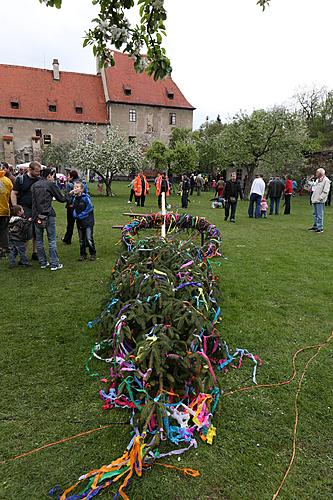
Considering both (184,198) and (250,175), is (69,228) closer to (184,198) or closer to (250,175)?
(184,198)

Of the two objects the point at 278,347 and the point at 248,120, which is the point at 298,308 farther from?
the point at 248,120

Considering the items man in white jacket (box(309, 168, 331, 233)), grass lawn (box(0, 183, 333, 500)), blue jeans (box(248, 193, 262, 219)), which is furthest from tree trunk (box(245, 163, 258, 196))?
grass lawn (box(0, 183, 333, 500))

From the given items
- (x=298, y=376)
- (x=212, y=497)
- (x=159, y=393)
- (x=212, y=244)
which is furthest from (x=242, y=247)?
(x=212, y=497)

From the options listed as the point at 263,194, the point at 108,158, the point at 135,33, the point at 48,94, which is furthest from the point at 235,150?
the point at 48,94

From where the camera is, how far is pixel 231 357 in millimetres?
3787

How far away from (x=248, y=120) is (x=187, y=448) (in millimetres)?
26065

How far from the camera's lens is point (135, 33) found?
3869mm

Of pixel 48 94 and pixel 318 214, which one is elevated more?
pixel 48 94

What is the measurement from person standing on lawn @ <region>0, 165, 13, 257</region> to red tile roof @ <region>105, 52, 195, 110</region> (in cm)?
4111

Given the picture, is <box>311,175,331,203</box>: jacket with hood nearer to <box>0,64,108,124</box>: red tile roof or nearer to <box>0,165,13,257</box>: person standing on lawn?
<box>0,165,13,257</box>: person standing on lawn

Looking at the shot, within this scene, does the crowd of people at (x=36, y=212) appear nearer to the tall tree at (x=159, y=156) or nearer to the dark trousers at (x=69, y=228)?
the dark trousers at (x=69, y=228)

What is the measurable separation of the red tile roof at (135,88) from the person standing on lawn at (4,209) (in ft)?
135

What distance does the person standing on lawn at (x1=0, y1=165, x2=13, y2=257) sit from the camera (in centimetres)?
743

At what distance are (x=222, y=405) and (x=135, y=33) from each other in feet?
13.1
